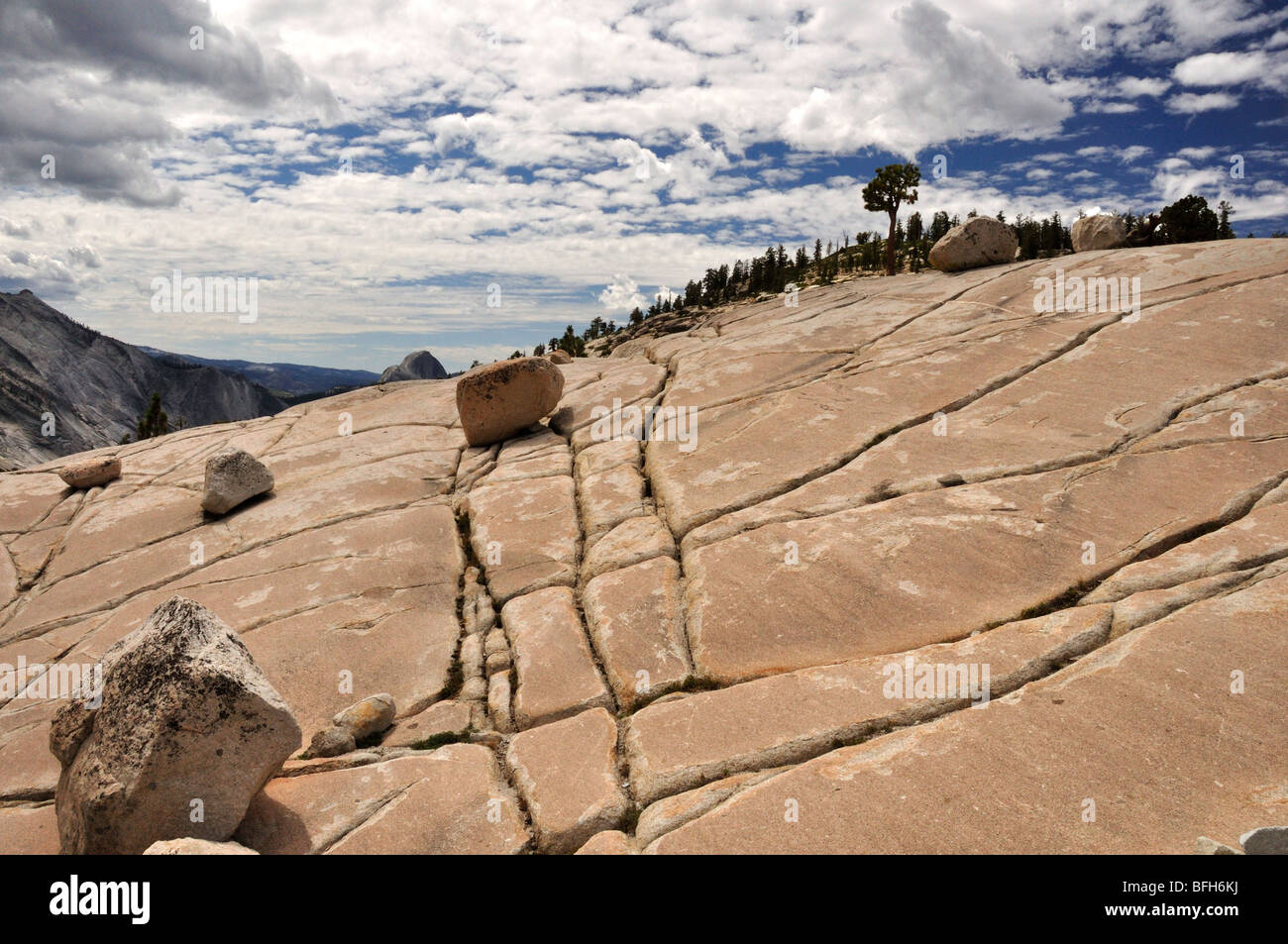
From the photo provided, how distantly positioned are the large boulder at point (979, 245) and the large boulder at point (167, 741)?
21837 millimetres

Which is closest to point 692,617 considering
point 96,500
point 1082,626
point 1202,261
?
point 1082,626

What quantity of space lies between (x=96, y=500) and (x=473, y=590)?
10.3 metres

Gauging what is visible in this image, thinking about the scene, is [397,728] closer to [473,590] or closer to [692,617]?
[473,590]

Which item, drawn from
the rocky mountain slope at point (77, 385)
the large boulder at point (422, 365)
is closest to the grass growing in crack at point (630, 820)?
the rocky mountain slope at point (77, 385)

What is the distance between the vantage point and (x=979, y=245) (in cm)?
2102

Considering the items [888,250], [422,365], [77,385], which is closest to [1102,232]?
[888,250]

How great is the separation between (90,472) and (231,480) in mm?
4751

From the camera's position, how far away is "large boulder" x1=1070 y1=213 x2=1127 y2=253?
84.1 ft

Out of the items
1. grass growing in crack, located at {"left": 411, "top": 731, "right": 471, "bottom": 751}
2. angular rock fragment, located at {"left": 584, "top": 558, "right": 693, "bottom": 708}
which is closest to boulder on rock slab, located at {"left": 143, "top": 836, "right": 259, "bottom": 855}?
grass growing in crack, located at {"left": 411, "top": 731, "right": 471, "bottom": 751}

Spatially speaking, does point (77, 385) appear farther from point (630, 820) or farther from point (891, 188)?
point (630, 820)

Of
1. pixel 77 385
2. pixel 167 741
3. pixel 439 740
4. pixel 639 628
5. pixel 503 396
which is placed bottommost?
pixel 439 740

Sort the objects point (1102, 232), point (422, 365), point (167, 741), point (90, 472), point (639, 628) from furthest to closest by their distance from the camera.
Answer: point (422, 365) → point (1102, 232) → point (90, 472) → point (639, 628) → point (167, 741)

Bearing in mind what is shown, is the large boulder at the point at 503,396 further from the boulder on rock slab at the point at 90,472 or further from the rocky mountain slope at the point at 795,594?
the boulder on rock slab at the point at 90,472

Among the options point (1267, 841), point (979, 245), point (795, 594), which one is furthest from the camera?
point (979, 245)
